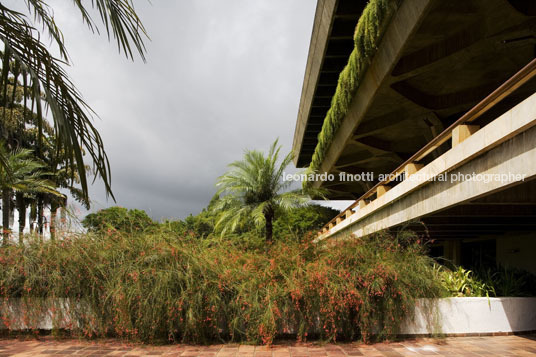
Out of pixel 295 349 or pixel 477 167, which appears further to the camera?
pixel 295 349

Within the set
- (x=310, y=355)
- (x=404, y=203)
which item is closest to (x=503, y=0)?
(x=404, y=203)

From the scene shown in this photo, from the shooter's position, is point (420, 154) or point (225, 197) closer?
point (420, 154)

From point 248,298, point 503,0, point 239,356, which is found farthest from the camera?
point 503,0

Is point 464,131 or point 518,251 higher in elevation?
point 464,131

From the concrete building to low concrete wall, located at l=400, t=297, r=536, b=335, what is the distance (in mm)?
1883

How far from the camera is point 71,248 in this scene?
854cm

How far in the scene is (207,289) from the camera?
7.76 m

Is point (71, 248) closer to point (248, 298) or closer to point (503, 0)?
point (248, 298)

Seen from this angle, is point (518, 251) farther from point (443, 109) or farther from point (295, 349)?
point (295, 349)

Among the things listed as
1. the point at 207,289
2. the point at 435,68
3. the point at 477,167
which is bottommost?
the point at 207,289

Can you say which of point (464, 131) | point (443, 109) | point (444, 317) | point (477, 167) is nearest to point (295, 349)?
point (444, 317)

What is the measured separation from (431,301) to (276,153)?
1417cm

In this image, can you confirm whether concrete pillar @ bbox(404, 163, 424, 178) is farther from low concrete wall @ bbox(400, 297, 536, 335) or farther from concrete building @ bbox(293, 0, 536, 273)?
low concrete wall @ bbox(400, 297, 536, 335)

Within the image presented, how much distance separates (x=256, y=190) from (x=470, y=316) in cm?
1410
